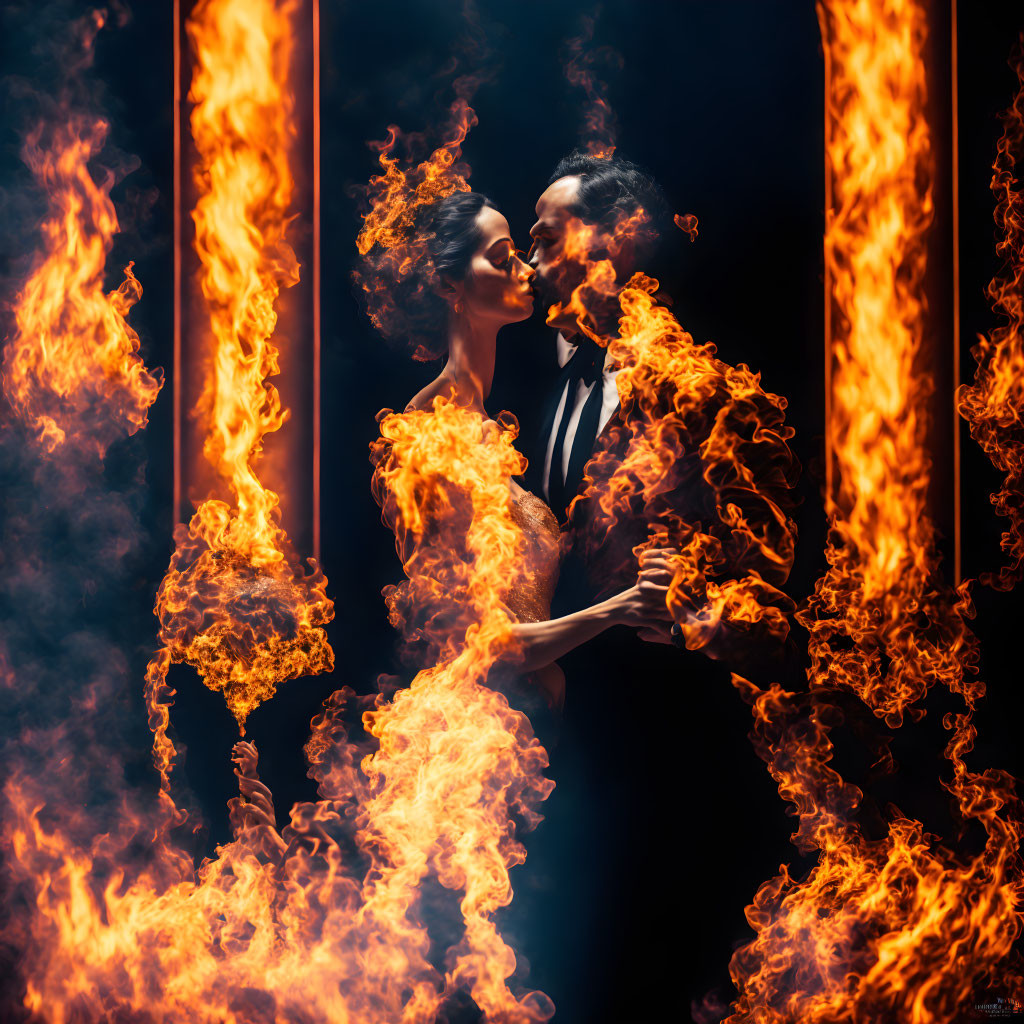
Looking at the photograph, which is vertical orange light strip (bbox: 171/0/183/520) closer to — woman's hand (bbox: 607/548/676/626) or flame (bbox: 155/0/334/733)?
flame (bbox: 155/0/334/733)

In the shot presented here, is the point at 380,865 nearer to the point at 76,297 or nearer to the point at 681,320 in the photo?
the point at 681,320

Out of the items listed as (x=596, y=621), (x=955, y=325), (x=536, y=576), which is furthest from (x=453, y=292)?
(x=955, y=325)

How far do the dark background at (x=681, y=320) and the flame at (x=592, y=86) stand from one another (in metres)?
0.03

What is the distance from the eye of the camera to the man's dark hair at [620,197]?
2793 millimetres

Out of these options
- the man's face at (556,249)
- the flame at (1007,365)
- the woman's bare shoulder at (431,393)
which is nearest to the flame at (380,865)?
the woman's bare shoulder at (431,393)

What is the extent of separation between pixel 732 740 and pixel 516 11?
2.53 meters

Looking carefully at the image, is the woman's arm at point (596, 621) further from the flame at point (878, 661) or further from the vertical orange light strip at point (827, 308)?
the vertical orange light strip at point (827, 308)

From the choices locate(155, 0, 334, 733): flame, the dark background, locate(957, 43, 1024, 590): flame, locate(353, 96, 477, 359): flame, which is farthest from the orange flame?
locate(155, 0, 334, 733): flame

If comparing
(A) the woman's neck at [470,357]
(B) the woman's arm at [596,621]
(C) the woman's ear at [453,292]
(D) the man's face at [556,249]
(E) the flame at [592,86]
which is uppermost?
(E) the flame at [592,86]

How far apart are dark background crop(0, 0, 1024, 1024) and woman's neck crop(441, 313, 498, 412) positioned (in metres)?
0.06

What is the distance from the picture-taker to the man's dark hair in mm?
2793

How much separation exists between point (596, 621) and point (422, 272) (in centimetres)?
129

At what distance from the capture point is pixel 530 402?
2.96 metres

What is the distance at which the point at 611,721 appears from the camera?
284cm
